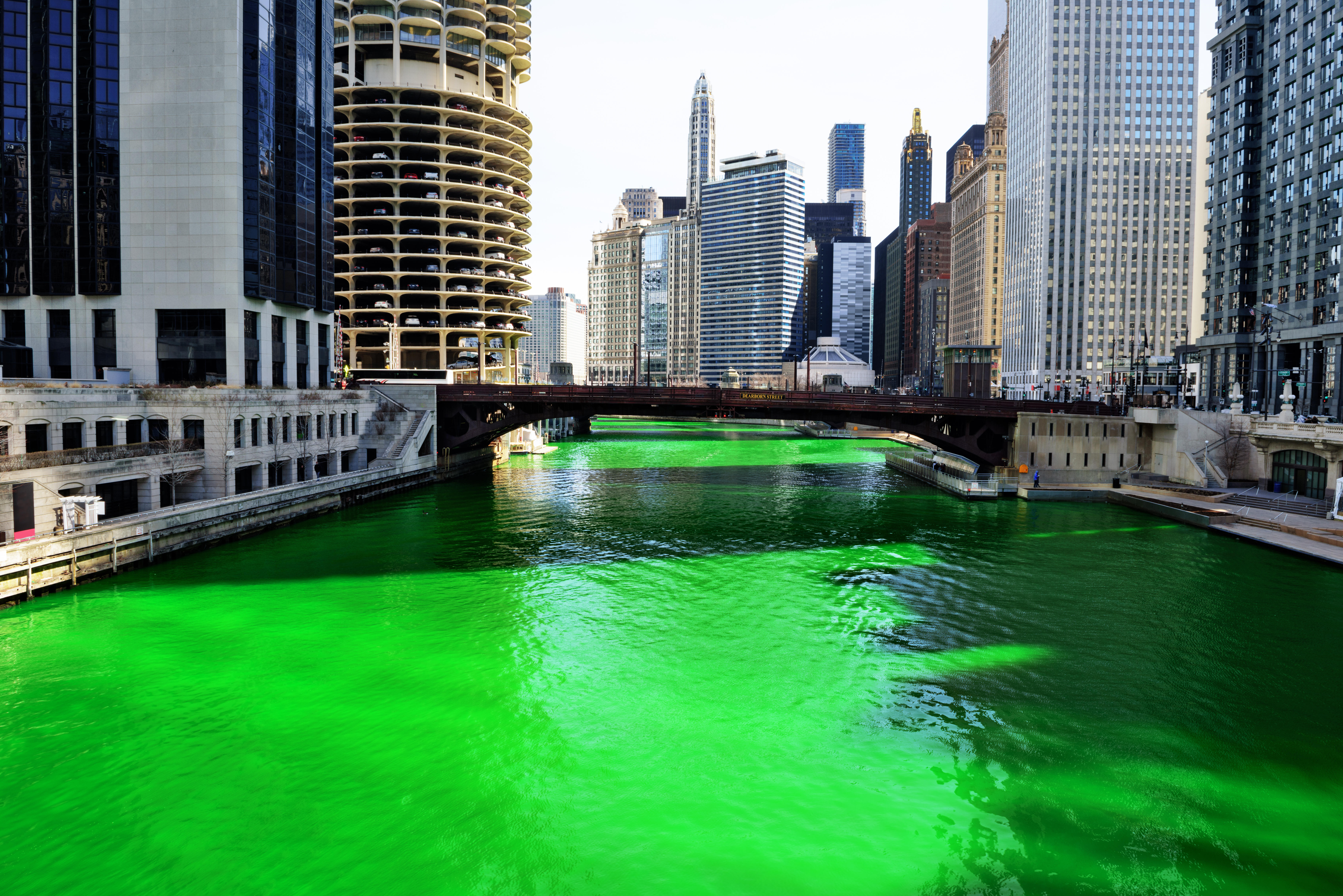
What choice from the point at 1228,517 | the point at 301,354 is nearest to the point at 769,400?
the point at 1228,517

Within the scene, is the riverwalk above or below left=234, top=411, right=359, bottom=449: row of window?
below

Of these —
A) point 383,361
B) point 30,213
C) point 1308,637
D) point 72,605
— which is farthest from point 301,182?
point 1308,637

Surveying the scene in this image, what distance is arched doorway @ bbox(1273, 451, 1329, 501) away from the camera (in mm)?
63500

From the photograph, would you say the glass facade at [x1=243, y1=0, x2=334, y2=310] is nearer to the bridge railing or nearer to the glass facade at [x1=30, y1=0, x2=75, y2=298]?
the glass facade at [x1=30, y1=0, x2=75, y2=298]

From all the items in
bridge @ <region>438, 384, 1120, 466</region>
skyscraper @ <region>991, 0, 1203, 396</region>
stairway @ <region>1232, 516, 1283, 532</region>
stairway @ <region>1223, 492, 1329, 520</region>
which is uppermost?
skyscraper @ <region>991, 0, 1203, 396</region>

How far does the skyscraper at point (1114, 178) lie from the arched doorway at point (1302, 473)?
404ft

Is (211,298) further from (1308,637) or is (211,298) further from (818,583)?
(1308,637)

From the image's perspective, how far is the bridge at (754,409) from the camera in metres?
83.1

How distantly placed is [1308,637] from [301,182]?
84013mm

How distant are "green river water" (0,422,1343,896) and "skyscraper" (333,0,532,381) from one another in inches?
3507

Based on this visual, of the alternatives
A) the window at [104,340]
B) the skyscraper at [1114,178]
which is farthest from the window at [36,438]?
the skyscraper at [1114,178]

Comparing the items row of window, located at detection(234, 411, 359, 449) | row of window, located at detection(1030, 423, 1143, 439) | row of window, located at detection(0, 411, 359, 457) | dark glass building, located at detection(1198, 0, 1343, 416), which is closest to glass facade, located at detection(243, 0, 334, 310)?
row of window, located at detection(234, 411, 359, 449)

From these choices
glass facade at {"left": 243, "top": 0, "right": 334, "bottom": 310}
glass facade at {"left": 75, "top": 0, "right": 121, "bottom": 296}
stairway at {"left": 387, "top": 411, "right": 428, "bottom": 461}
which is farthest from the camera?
stairway at {"left": 387, "top": 411, "right": 428, "bottom": 461}

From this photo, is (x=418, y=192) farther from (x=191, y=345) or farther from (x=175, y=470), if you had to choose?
(x=175, y=470)
